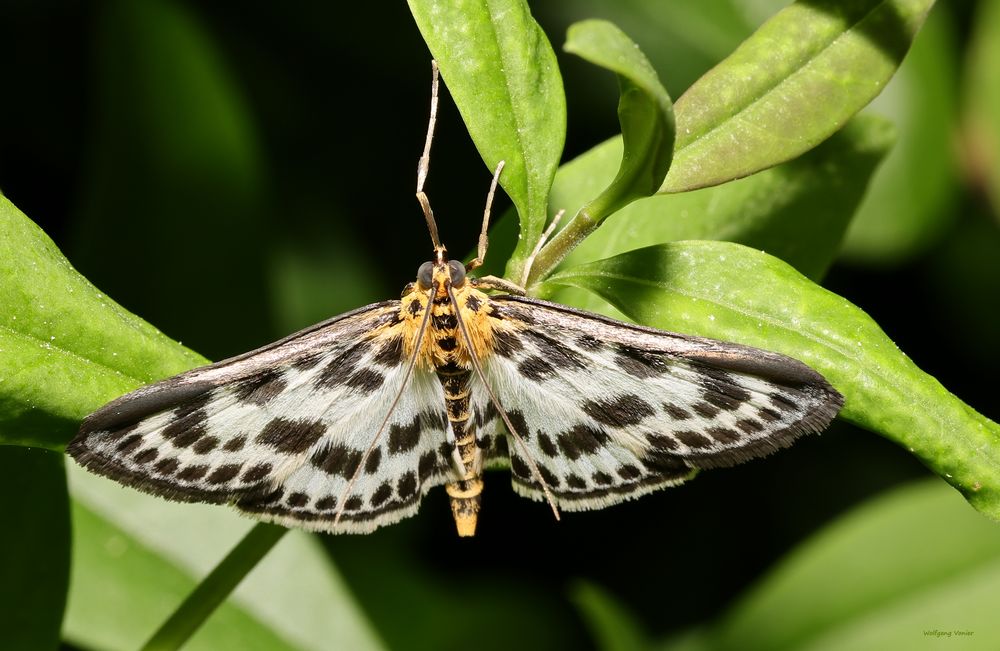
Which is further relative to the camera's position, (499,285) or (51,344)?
(499,285)

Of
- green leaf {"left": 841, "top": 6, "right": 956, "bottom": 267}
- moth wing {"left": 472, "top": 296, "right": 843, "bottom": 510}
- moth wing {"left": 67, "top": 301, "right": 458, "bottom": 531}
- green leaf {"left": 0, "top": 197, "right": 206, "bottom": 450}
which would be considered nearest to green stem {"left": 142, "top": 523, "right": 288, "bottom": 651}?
moth wing {"left": 67, "top": 301, "right": 458, "bottom": 531}

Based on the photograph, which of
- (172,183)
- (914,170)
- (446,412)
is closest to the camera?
(446,412)

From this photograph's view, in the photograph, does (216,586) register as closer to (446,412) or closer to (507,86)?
(446,412)

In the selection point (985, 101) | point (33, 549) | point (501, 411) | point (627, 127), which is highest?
point (985, 101)

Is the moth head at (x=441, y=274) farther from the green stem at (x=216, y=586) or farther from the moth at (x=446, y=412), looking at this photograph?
the green stem at (x=216, y=586)

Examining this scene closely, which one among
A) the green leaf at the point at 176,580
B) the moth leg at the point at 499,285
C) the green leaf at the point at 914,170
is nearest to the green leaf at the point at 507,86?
the moth leg at the point at 499,285

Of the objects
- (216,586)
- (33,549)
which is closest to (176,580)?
(33,549)

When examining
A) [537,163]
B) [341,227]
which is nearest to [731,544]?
[341,227]
